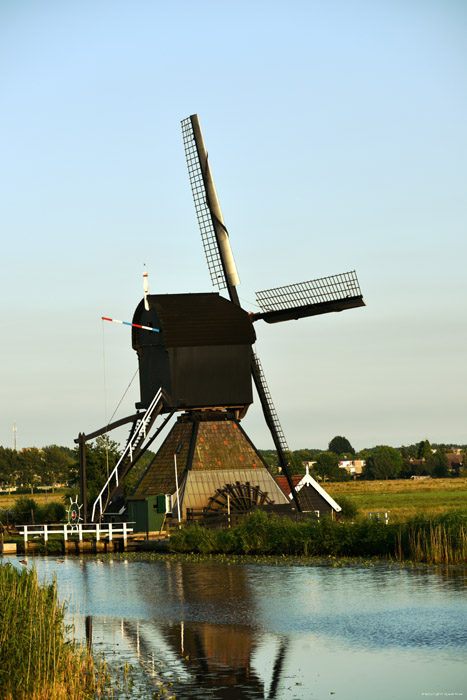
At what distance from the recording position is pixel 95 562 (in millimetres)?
38750

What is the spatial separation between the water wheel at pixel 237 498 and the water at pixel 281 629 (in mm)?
9396

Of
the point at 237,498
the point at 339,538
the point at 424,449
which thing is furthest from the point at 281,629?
the point at 424,449

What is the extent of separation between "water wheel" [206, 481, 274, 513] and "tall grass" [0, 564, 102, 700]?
26344 millimetres

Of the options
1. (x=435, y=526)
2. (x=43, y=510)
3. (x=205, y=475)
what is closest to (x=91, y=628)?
(x=435, y=526)

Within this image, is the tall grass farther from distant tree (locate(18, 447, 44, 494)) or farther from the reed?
distant tree (locate(18, 447, 44, 494))

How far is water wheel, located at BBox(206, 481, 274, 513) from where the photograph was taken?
44.1 metres

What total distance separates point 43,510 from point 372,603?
3610 centimetres

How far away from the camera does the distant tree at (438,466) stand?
16162cm

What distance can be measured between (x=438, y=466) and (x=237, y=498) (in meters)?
122

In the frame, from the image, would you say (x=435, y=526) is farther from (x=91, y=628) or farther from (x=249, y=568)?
(x=91, y=628)

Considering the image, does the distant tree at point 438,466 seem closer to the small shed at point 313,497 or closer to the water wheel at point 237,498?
the small shed at point 313,497

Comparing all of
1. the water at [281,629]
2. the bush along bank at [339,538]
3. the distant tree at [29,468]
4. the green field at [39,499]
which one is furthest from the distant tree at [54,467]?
the water at [281,629]

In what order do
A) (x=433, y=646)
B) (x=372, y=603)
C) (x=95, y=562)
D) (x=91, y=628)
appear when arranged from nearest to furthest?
1. (x=433, y=646)
2. (x=91, y=628)
3. (x=372, y=603)
4. (x=95, y=562)

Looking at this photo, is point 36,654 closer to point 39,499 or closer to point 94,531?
point 94,531
